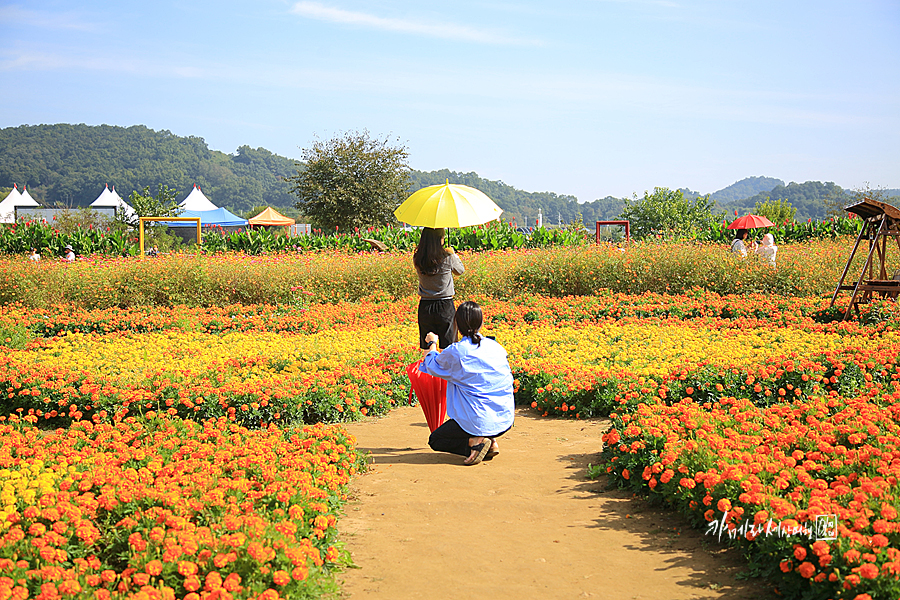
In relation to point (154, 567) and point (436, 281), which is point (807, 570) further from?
point (436, 281)

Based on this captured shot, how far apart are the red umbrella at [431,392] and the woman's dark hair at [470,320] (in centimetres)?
Result: 51

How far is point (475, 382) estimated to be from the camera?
4629mm

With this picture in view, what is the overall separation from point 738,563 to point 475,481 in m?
1.71

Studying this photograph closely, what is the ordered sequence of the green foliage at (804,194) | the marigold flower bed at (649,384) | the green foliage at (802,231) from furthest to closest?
the green foliage at (804,194), the green foliage at (802,231), the marigold flower bed at (649,384)

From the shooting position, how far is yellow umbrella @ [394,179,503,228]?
17.8 ft

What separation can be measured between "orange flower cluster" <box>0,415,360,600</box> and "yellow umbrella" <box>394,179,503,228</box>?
70.4 inches

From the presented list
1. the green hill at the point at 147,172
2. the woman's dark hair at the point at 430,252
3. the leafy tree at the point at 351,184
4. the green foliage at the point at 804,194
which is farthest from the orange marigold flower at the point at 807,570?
the green foliage at the point at 804,194

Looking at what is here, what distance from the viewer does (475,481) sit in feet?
14.5

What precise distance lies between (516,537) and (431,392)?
164 cm

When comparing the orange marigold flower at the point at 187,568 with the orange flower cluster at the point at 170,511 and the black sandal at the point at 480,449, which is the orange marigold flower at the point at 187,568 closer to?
the orange flower cluster at the point at 170,511

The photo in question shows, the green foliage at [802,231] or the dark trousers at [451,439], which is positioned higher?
the green foliage at [802,231]

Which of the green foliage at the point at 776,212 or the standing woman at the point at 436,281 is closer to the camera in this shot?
the standing woman at the point at 436,281

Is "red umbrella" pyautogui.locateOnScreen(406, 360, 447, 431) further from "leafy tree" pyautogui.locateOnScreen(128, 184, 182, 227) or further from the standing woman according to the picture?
"leafy tree" pyautogui.locateOnScreen(128, 184, 182, 227)

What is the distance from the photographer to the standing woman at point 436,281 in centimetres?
559
